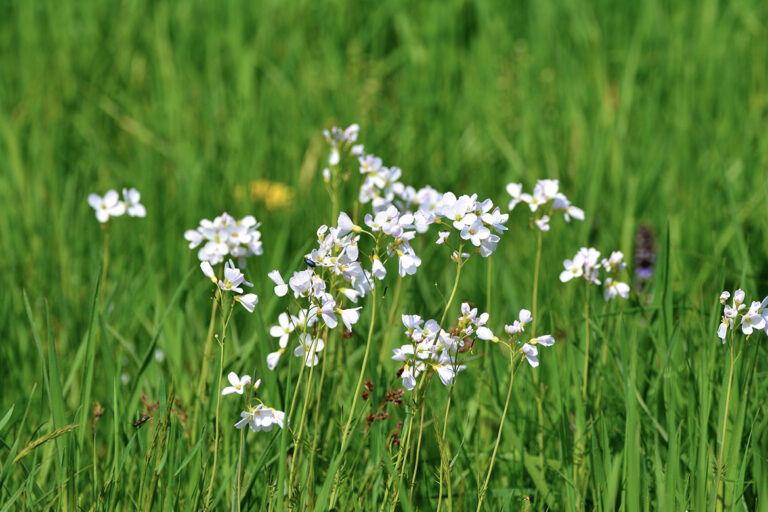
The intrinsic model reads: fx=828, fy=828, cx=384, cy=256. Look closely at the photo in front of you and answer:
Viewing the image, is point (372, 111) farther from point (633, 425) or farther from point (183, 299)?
point (633, 425)

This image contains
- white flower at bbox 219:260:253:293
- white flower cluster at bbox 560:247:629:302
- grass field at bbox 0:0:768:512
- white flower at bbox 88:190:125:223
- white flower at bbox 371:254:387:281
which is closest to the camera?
white flower at bbox 371:254:387:281

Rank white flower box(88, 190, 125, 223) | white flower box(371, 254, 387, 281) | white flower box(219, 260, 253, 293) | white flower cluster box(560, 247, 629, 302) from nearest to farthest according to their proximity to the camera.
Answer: white flower box(371, 254, 387, 281) → white flower box(219, 260, 253, 293) → white flower cluster box(560, 247, 629, 302) → white flower box(88, 190, 125, 223)

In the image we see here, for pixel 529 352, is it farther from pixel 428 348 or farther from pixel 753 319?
pixel 753 319

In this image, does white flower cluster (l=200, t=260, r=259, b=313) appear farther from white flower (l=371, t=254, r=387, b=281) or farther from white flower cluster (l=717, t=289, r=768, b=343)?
white flower cluster (l=717, t=289, r=768, b=343)

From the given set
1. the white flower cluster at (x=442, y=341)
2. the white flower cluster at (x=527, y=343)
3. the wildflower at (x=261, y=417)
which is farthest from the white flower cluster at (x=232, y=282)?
the white flower cluster at (x=527, y=343)

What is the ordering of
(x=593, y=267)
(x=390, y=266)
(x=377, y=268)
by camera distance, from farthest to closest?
(x=390, y=266)
(x=593, y=267)
(x=377, y=268)

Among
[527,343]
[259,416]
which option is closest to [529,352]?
[527,343]

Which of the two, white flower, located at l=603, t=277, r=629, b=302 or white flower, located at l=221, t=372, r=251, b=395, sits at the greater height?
white flower, located at l=603, t=277, r=629, b=302

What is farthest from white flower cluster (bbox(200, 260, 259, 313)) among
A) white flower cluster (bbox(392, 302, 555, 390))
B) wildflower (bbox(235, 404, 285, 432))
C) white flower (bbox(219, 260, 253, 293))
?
white flower cluster (bbox(392, 302, 555, 390))
